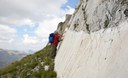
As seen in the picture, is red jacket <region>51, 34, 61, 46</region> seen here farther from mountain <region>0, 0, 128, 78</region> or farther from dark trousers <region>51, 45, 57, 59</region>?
mountain <region>0, 0, 128, 78</region>

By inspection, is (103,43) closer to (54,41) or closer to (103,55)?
(103,55)

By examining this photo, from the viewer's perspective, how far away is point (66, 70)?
48.4 ft

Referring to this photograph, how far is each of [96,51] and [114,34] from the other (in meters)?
1.59

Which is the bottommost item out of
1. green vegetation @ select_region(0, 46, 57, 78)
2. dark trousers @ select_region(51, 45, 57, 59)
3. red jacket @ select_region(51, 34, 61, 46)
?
green vegetation @ select_region(0, 46, 57, 78)

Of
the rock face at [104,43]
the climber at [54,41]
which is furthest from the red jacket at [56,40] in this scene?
the rock face at [104,43]

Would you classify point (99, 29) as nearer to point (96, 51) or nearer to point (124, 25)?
point (96, 51)

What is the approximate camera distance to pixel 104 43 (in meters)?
9.80

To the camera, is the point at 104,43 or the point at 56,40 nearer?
the point at 104,43

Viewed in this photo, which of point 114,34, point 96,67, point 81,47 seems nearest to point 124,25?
point 114,34

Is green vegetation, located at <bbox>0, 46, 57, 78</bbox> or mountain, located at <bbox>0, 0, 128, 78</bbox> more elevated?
mountain, located at <bbox>0, 0, 128, 78</bbox>

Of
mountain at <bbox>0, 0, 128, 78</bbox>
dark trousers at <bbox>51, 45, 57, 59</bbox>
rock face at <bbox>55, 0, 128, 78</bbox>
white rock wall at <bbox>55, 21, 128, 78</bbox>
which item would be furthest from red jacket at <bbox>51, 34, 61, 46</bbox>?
white rock wall at <bbox>55, 21, 128, 78</bbox>

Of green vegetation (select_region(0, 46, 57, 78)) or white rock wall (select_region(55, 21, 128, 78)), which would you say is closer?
white rock wall (select_region(55, 21, 128, 78))

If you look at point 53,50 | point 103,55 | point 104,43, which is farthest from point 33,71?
point 103,55

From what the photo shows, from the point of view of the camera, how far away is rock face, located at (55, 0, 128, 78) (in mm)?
8289
